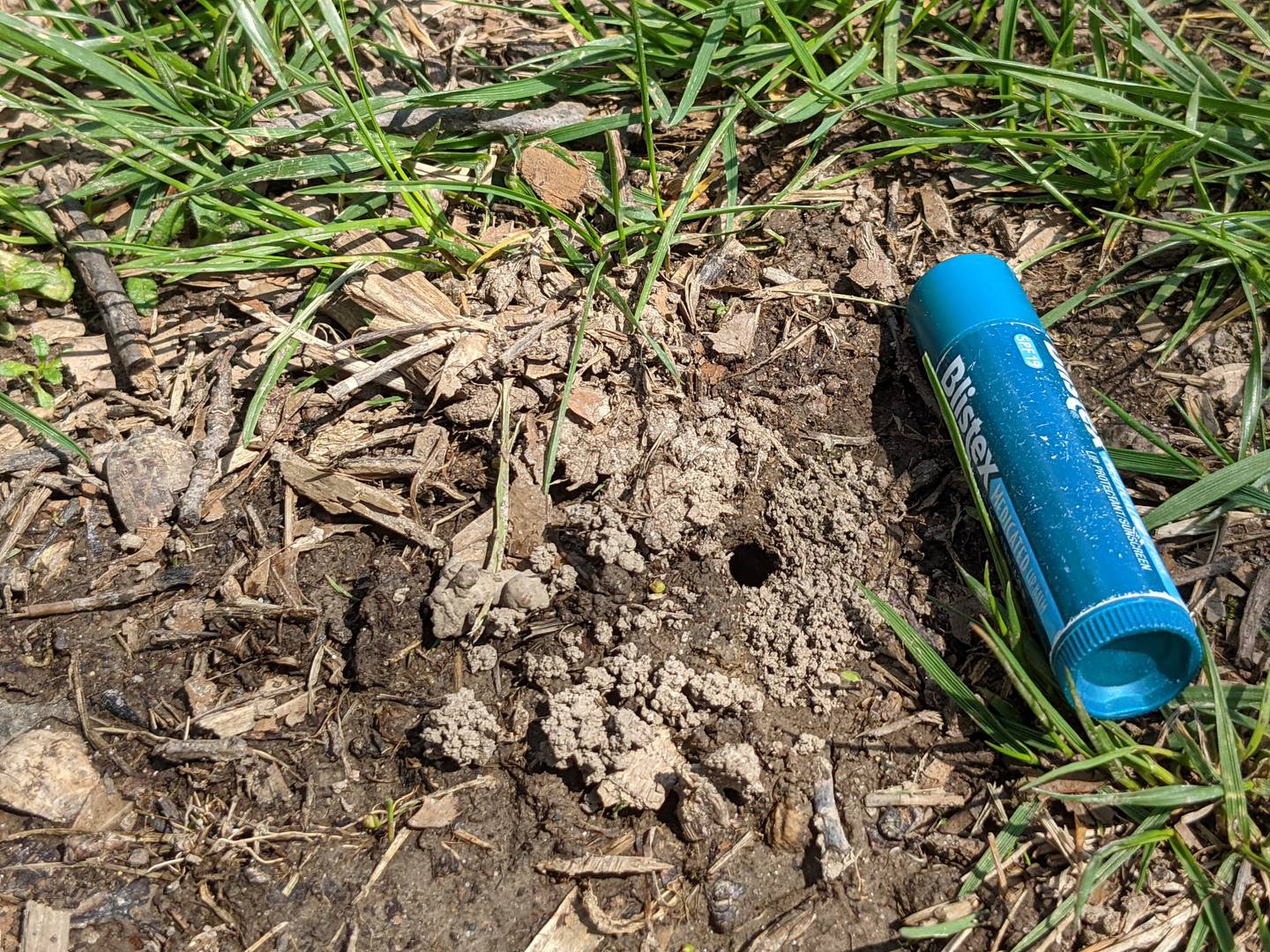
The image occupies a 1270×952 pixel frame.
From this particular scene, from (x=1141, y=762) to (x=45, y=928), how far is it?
7.35 ft

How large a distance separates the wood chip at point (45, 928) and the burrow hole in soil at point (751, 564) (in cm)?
160

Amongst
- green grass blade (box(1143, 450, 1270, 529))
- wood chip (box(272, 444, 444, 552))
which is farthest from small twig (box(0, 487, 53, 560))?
green grass blade (box(1143, 450, 1270, 529))

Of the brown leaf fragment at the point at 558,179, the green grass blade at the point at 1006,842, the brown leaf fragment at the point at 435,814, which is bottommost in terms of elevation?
the green grass blade at the point at 1006,842

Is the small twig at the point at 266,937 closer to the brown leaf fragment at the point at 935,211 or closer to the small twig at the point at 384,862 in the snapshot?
the small twig at the point at 384,862

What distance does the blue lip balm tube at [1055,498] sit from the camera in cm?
195

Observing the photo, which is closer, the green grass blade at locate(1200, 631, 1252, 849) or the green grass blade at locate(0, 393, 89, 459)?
the green grass blade at locate(1200, 631, 1252, 849)

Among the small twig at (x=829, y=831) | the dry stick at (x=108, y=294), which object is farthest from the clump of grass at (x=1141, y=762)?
the dry stick at (x=108, y=294)

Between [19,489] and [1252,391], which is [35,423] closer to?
[19,489]

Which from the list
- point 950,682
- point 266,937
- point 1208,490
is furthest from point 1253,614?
point 266,937

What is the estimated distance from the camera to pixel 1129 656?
199cm

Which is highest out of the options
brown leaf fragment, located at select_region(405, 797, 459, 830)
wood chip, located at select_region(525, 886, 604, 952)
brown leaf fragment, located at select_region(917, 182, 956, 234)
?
brown leaf fragment, located at select_region(917, 182, 956, 234)

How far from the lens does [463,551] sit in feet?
7.59

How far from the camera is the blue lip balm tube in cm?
195

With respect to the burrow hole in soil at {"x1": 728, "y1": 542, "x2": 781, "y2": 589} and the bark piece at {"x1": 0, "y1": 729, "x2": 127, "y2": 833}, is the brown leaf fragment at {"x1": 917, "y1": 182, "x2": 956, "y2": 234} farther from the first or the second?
the bark piece at {"x1": 0, "y1": 729, "x2": 127, "y2": 833}
